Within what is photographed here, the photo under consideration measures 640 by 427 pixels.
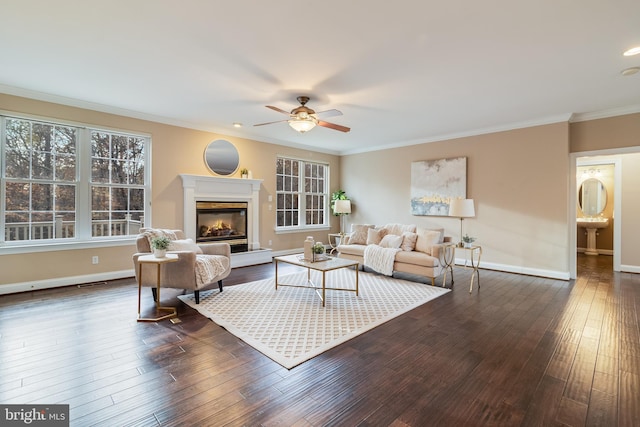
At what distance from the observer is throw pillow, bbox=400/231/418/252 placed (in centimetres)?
507

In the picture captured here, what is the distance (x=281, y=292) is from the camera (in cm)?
418

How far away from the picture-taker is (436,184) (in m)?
6.54

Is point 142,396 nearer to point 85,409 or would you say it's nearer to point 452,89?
point 85,409

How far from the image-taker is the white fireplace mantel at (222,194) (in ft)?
18.2

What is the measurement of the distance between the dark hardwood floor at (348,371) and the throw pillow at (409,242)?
1545 mm

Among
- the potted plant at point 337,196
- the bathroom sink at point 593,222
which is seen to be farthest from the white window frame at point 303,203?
the bathroom sink at point 593,222

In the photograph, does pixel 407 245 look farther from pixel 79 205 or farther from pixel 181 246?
pixel 79 205

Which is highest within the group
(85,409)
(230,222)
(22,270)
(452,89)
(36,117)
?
(452,89)

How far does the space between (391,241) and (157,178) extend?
4.30m

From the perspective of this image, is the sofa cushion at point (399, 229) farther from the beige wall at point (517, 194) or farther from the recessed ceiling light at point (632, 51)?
the recessed ceiling light at point (632, 51)

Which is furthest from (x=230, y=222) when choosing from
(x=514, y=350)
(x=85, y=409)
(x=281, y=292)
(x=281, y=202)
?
(x=514, y=350)

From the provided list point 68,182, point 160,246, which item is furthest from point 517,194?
point 68,182

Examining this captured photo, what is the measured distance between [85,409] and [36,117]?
4.40 m

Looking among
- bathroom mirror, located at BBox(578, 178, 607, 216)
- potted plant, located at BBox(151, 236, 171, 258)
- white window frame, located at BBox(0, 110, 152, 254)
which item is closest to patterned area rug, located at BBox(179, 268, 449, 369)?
potted plant, located at BBox(151, 236, 171, 258)
